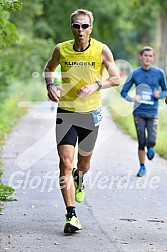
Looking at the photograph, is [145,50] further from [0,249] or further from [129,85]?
[0,249]

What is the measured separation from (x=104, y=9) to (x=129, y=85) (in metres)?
34.9

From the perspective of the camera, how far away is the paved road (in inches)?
304

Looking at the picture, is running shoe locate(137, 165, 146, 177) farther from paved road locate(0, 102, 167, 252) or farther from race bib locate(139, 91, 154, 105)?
race bib locate(139, 91, 154, 105)

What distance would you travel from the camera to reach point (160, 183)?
12078 millimetres

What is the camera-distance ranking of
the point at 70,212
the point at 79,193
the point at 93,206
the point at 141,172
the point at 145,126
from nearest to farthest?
the point at 70,212, the point at 79,193, the point at 93,206, the point at 141,172, the point at 145,126

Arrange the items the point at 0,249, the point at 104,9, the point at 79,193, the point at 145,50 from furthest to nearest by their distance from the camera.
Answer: the point at 104,9, the point at 145,50, the point at 79,193, the point at 0,249

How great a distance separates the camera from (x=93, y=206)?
9.94m

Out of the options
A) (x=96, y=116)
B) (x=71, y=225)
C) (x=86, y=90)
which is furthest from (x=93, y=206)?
(x=86, y=90)

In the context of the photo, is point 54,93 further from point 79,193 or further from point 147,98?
point 147,98

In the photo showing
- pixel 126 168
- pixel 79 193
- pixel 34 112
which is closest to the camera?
pixel 79 193

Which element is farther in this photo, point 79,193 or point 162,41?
point 162,41

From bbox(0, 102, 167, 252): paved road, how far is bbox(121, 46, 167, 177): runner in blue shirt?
2.38ft

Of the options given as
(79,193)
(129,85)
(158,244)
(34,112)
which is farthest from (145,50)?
(34,112)

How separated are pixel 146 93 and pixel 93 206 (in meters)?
3.34
